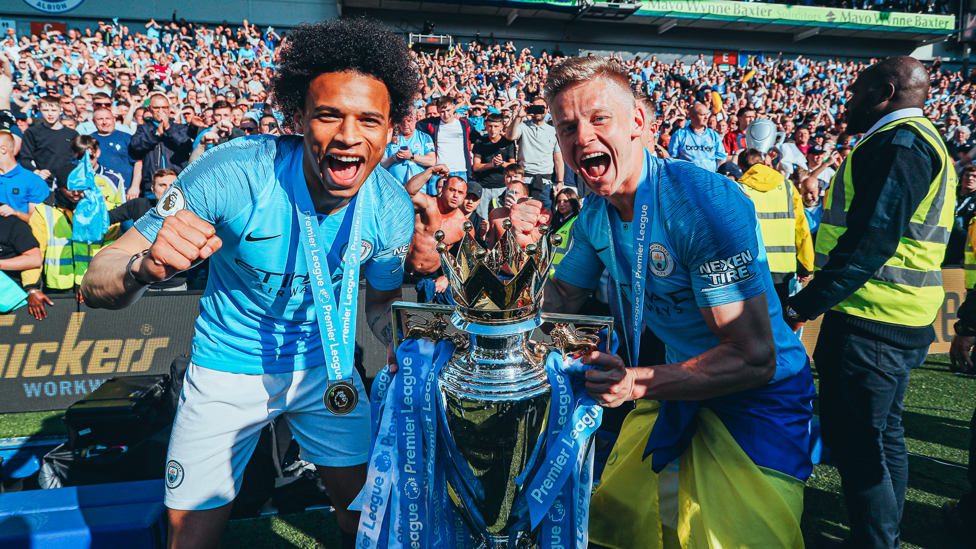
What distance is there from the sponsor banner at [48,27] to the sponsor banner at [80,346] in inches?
962

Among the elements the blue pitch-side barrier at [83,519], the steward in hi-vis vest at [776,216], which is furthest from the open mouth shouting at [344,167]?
the steward in hi-vis vest at [776,216]

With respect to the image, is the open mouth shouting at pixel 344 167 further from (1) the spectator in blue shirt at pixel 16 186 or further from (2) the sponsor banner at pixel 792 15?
(2) the sponsor banner at pixel 792 15

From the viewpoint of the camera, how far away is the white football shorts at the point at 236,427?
2.01m

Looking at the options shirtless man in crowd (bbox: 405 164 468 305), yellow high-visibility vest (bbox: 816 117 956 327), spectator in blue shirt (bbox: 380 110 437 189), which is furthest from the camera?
spectator in blue shirt (bbox: 380 110 437 189)

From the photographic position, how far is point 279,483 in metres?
3.28

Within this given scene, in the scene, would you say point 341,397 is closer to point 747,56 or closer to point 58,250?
point 58,250

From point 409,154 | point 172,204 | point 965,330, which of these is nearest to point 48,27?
point 409,154

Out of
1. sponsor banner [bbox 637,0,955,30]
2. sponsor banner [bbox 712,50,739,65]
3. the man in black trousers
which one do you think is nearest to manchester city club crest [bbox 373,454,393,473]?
the man in black trousers

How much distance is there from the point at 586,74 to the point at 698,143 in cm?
675

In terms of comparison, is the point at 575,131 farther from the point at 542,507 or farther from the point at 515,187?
the point at 515,187

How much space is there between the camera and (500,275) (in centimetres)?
141

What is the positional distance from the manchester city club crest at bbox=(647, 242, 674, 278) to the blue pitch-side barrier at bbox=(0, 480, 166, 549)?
2.22 meters

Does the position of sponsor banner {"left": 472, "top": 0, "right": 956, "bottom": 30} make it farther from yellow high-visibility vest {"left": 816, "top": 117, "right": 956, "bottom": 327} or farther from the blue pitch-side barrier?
the blue pitch-side barrier

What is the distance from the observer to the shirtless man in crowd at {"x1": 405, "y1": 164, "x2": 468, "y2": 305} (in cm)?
514
